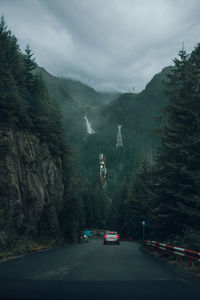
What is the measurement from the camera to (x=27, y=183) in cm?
3150

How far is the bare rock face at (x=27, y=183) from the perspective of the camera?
26.1 metres

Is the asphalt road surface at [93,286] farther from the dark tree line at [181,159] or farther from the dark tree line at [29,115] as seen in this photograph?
the dark tree line at [29,115]

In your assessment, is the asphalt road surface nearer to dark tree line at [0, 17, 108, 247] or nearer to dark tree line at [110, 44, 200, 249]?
dark tree line at [110, 44, 200, 249]

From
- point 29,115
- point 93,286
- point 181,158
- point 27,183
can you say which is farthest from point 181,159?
point 29,115

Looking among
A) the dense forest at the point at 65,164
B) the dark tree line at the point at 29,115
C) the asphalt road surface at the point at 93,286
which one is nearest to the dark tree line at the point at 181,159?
the dense forest at the point at 65,164

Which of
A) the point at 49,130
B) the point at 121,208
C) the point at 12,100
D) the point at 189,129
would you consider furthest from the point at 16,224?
the point at 121,208

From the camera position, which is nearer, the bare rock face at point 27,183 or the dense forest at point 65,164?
the dense forest at point 65,164

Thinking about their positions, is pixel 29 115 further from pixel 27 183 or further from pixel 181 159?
pixel 181 159

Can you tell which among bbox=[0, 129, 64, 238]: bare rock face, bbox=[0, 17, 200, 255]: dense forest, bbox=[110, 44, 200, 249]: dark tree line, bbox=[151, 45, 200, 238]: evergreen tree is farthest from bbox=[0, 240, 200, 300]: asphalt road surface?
bbox=[0, 129, 64, 238]: bare rock face

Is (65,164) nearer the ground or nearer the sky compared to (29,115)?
nearer the ground

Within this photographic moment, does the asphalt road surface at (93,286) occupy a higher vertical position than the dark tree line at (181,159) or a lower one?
lower

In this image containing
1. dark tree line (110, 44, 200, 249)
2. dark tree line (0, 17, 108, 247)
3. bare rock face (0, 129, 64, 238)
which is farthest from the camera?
dark tree line (0, 17, 108, 247)

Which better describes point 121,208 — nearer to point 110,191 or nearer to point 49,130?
point 49,130

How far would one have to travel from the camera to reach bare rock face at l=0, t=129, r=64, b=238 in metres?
26.1
